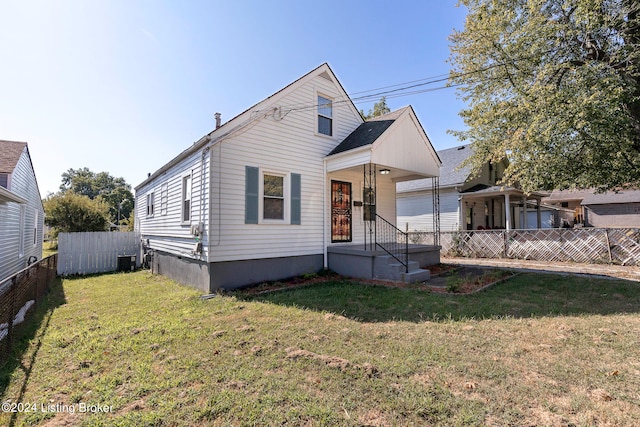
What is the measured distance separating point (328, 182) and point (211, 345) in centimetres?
627

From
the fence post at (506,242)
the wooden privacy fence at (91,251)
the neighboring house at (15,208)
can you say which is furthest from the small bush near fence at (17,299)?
the fence post at (506,242)

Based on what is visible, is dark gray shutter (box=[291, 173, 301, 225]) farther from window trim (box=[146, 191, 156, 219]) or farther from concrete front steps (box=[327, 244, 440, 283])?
window trim (box=[146, 191, 156, 219])

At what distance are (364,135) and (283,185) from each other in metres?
2.94

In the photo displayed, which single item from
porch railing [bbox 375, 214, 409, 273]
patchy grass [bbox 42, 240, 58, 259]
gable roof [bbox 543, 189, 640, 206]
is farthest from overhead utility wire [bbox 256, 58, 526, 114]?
gable roof [bbox 543, 189, 640, 206]

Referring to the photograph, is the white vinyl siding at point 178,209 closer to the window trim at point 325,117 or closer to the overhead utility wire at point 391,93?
the overhead utility wire at point 391,93

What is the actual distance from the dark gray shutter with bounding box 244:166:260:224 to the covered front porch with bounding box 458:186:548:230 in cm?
1252

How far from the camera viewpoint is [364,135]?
895cm

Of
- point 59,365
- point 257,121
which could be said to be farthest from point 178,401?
point 257,121

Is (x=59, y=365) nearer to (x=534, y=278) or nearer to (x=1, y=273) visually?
(x=1, y=273)

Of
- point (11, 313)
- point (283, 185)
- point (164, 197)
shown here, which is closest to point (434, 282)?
point (283, 185)

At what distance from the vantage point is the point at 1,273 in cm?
725

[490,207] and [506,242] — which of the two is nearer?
[506,242]

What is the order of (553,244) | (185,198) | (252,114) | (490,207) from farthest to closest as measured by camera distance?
(490,207) < (553,244) < (185,198) < (252,114)

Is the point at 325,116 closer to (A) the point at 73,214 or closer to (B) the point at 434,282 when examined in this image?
(B) the point at 434,282
